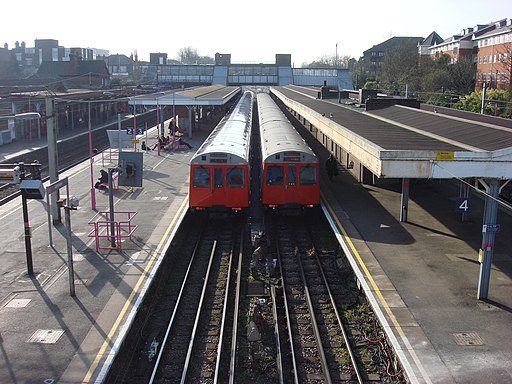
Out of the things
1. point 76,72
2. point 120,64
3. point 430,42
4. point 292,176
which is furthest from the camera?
point 120,64

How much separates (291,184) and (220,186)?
7.88ft

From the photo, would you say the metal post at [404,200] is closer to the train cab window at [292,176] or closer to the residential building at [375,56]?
the train cab window at [292,176]

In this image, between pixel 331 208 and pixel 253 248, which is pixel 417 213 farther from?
pixel 253 248

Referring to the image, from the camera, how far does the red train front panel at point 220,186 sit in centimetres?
1864

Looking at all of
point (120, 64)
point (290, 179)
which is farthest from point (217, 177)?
point (120, 64)

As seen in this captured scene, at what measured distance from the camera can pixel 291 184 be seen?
18969 mm

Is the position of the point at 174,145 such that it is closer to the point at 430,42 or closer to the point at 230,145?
the point at 230,145

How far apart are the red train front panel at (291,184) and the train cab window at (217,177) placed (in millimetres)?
1517

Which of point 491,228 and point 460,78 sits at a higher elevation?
point 460,78

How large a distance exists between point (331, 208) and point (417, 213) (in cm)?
302

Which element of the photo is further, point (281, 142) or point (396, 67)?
point (396, 67)

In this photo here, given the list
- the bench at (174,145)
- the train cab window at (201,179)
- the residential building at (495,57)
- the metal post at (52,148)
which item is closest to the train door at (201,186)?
the train cab window at (201,179)

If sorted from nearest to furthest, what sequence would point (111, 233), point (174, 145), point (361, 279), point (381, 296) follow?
point (381, 296)
point (361, 279)
point (111, 233)
point (174, 145)

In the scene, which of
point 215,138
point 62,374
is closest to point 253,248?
point 215,138
